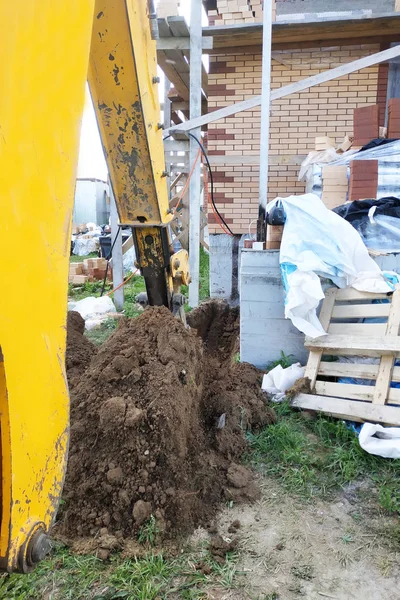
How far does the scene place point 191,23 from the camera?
6.12 m

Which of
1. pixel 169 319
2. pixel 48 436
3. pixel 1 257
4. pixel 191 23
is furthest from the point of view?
pixel 191 23

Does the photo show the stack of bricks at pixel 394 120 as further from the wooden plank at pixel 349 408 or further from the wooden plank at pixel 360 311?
the wooden plank at pixel 349 408

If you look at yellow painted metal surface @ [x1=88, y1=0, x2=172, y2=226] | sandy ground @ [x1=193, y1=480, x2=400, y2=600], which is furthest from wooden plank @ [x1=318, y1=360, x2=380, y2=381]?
yellow painted metal surface @ [x1=88, y1=0, x2=172, y2=226]

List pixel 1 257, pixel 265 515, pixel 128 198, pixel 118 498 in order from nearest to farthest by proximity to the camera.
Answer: pixel 1 257 → pixel 118 498 → pixel 265 515 → pixel 128 198

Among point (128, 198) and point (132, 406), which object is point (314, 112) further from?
point (132, 406)

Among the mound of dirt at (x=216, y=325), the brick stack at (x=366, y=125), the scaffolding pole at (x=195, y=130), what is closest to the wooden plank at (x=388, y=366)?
the mound of dirt at (x=216, y=325)

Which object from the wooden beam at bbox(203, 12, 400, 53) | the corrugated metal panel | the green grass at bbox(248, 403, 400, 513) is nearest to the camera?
the green grass at bbox(248, 403, 400, 513)

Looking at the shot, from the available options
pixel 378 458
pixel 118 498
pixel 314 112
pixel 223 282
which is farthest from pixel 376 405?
pixel 314 112

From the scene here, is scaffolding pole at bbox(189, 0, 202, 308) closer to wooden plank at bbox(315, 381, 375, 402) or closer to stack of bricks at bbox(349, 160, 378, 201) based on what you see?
stack of bricks at bbox(349, 160, 378, 201)

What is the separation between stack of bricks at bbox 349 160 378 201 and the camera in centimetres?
510

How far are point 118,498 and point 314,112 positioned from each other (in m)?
6.75

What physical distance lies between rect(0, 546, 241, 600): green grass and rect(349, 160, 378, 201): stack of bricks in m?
4.25

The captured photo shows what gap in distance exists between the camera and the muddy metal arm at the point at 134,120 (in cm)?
245

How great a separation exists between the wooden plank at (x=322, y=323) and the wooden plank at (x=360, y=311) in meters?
→ 0.06
